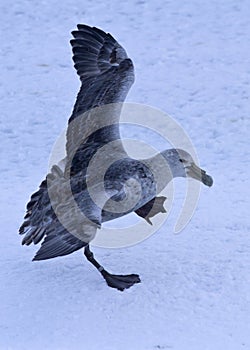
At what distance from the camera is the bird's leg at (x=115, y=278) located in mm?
5342

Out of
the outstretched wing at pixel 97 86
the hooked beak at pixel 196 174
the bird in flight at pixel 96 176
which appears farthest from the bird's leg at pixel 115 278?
the hooked beak at pixel 196 174

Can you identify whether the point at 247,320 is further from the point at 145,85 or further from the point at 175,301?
the point at 145,85

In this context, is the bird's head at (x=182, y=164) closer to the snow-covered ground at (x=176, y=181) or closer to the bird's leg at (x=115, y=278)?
the snow-covered ground at (x=176, y=181)

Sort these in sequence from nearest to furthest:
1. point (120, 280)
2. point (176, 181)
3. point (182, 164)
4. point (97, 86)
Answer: point (120, 280)
point (182, 164)
point (97, 86)
point (176, 181)

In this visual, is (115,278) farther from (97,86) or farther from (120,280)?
(97,86)

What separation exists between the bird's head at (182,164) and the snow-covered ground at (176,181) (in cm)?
40

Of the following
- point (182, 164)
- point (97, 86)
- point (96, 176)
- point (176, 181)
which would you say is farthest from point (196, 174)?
point (176, 181)

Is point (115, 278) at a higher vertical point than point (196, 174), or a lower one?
lower

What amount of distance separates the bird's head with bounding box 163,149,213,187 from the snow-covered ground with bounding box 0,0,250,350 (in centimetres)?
40

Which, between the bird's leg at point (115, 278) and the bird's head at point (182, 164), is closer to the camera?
the bird's leg at point (115, 278)

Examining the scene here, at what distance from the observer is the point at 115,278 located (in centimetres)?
540

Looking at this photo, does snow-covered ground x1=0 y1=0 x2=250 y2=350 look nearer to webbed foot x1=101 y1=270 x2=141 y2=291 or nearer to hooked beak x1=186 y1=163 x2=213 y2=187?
webbed foot x1=101 y1=270 x2=141 y2=291

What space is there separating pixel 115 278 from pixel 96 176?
0.61m

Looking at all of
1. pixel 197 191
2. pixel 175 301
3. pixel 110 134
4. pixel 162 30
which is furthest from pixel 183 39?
pixel 175 301
